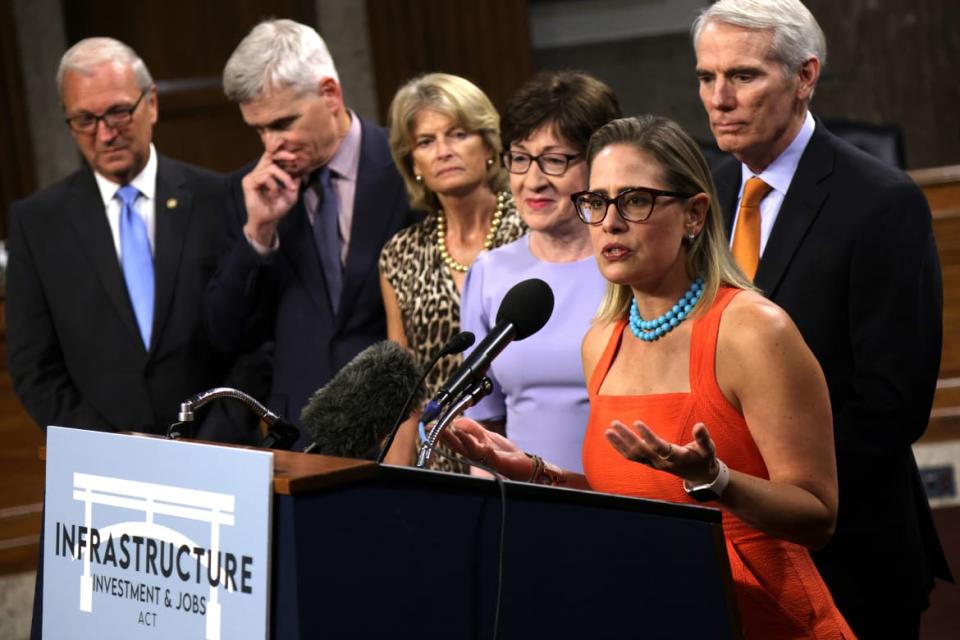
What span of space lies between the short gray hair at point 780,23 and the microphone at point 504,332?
869 millimetres

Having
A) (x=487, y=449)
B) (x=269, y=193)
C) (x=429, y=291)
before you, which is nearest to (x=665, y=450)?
(x=487, y=449)

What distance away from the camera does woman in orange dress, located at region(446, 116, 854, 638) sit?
187cm

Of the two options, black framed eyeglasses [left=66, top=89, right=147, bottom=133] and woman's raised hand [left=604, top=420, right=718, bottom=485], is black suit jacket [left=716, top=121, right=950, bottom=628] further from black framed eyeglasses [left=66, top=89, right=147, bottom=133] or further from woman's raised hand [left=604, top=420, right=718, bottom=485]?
black framed eyeglasses [left=66, top=89, right=147, bottom=133]

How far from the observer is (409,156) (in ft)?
10.2

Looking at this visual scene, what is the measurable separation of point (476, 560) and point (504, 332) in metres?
0.33

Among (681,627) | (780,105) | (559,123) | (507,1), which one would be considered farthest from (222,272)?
(507,1)

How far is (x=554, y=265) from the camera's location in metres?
2.78

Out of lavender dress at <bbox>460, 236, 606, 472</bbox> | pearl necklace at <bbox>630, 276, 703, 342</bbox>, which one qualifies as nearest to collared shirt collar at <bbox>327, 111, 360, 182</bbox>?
lavender dress at <bbox>460, 236, 606, 472</bbox>

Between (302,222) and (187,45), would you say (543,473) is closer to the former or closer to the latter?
(302,222)

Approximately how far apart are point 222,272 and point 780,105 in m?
1.38

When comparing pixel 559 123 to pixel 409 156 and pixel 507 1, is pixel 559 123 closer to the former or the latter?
pixel 409 156

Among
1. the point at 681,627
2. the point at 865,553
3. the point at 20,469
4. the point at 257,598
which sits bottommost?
the point at 20,469

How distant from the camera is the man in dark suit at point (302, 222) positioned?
3.14 m

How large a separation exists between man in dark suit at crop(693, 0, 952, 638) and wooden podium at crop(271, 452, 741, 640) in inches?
30.1
